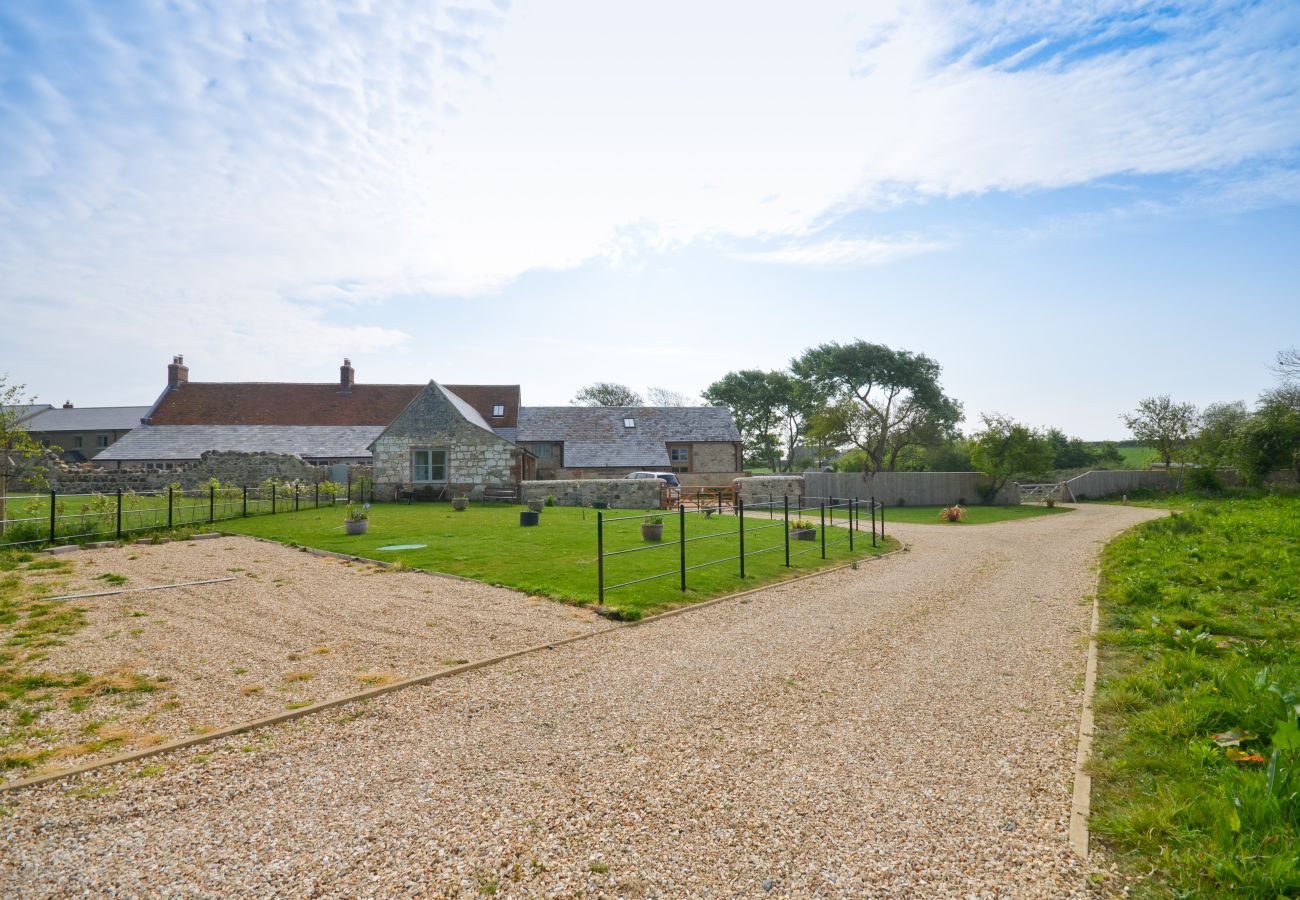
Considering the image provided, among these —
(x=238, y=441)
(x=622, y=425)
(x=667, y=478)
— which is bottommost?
(x=667, y=478)

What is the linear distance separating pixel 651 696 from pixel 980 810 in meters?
2.70

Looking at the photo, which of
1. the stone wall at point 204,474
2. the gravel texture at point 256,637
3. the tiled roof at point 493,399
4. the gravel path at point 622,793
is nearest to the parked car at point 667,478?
the stone wall at point 204,474

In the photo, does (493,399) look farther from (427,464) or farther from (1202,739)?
(1202,739)

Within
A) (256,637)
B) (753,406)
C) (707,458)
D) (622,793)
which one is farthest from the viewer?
(753,406)

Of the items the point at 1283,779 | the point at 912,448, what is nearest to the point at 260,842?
the point at 1283,779

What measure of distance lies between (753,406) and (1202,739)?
211 ft

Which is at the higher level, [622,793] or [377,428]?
[377,428]

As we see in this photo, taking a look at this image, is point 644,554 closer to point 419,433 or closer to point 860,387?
point 419,433

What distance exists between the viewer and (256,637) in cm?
736

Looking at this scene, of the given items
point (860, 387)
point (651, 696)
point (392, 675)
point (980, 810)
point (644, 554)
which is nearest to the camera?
point (980, 810)

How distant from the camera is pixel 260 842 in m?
3.42

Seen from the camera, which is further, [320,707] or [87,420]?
[87,420]

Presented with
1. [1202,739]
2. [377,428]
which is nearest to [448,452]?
[377,428]

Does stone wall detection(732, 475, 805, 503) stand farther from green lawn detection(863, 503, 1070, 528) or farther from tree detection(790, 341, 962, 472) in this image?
tree detection(790, 341, 962, 472)
